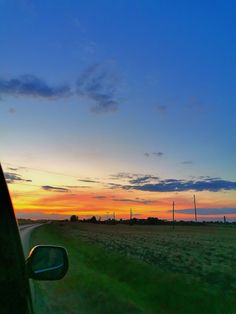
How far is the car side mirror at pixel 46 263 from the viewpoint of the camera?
7.86 feet

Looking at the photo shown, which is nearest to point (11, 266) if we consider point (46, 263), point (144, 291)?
point (46, 263)

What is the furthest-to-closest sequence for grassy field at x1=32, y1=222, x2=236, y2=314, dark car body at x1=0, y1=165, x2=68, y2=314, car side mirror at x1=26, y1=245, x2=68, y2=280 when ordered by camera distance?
grassy field at x1=32, y1=222, x2=236, y2=314, car side mirror at x1=26, y1=245, x2=68, y2=280, dark car body at x1=0, y1=165, x2=68, y2=314

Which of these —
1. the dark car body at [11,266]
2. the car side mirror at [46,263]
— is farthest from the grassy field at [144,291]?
the dark car body at [11,266]

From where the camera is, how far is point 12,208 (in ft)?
7.37

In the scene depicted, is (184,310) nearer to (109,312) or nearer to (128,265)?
(109,312)

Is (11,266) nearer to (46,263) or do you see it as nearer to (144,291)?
(46,263)

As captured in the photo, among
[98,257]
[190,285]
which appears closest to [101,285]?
[190,285]

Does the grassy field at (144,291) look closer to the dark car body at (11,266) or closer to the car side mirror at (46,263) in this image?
the car side mirror at (46,263)

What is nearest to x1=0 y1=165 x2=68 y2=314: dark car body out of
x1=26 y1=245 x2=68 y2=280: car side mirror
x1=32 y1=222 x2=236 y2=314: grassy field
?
x1=26 y1=245 x2=68 y2=280: car side mirror

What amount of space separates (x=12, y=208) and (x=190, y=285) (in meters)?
10.6

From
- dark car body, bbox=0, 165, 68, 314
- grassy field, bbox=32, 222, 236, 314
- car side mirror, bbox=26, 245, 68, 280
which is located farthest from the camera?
grassy field, bbox=32, 222, 236, 314

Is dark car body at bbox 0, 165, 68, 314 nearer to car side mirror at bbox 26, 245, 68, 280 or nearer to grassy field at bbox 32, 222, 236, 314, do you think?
car side mirror at bbox 26, 245, 68, 280

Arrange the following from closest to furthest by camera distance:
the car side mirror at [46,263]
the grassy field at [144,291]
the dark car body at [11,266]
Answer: the dark car body at [11,266], the car side mirror at [46,263], the grassy field at [144,291]

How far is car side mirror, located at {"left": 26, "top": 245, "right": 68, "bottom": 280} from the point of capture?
240 cm
